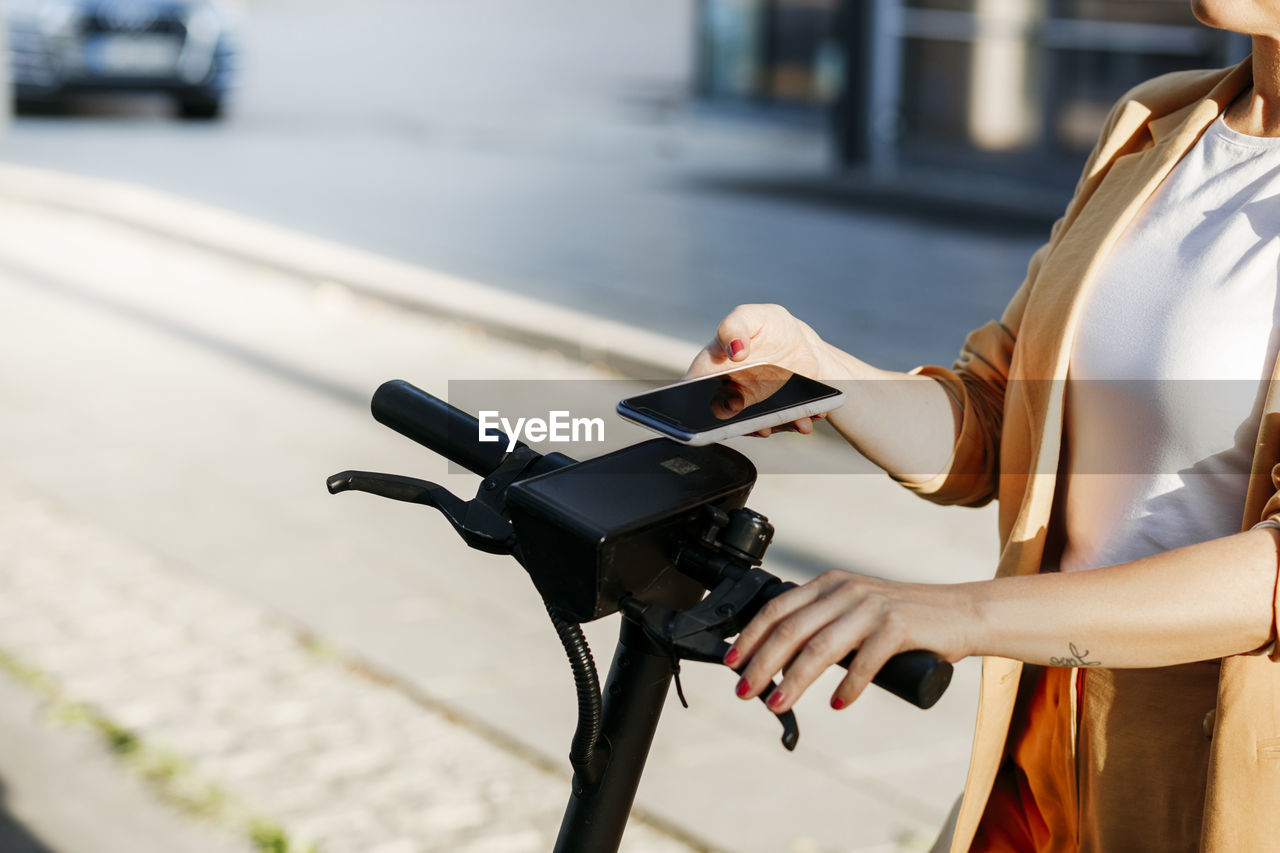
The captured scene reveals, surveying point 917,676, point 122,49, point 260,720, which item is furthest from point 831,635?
point 122,49

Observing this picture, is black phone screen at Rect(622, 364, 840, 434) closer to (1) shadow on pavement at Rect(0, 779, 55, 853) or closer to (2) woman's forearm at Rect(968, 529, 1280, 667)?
(2) woman's forearm at Rect(968, 529, 1280, 667)

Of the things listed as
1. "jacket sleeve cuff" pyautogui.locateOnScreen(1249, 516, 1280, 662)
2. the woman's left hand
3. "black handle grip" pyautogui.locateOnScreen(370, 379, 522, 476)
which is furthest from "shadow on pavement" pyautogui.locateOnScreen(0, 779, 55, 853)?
"jacket sleeve cuff" pyautogui.locateOnScreen(1249, 516, 1280, 662)

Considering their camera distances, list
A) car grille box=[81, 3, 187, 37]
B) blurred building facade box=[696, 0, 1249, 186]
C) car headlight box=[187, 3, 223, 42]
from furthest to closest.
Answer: car headlight box=[187, 3, 223, 42] → car grille box=[81, 3, 187, 37] → blurred building facade box=[696, 0, 1249, 186]

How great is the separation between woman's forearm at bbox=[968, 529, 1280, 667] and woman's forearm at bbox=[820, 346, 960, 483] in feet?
1.81

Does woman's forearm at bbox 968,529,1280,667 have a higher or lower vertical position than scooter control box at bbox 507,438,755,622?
lower

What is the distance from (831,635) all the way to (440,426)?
1.90ft

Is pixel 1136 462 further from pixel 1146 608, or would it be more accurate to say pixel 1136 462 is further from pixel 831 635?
pixel 831 635

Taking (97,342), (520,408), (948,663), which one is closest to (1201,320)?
(948,663)

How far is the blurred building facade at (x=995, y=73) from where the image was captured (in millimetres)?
11648

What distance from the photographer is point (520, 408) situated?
6.69 metres

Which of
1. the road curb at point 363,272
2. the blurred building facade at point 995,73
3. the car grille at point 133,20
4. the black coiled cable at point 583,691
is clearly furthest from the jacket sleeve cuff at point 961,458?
the car grille at point 133,20

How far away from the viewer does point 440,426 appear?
1629mm

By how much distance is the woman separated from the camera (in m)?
1.39

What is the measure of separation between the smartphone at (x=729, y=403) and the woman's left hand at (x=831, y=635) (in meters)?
0.18
